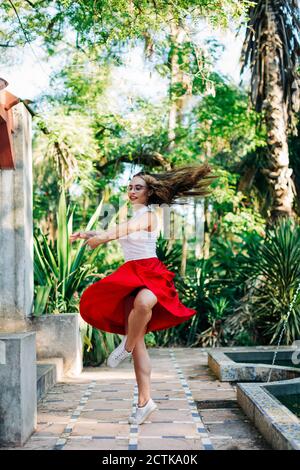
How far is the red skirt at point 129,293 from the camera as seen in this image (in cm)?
502

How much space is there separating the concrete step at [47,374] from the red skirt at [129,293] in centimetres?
121

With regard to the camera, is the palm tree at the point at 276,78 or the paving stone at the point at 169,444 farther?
the palm tree at the point at 276,78

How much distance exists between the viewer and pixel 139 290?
16.5ft

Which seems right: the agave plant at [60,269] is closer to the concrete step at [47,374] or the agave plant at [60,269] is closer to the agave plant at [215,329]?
the concrete step at [47,374]

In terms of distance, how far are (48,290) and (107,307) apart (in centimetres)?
332

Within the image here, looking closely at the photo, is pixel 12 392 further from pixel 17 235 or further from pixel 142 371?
pixel 17 235

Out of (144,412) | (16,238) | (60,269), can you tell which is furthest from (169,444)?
(60,269)

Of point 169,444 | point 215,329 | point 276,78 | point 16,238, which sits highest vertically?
point 276,78

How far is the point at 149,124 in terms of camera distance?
16.4m

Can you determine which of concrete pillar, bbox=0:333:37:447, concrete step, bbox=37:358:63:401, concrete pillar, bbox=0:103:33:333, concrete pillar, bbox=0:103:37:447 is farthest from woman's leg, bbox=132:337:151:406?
concrete pillar, bbox=0:103:33:333

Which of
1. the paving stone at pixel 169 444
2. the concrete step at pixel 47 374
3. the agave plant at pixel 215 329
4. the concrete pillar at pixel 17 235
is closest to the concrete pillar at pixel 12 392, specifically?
the paving stone at pixel 169 444

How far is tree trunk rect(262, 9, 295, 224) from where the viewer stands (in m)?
13.0

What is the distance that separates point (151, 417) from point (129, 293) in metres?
0.94
